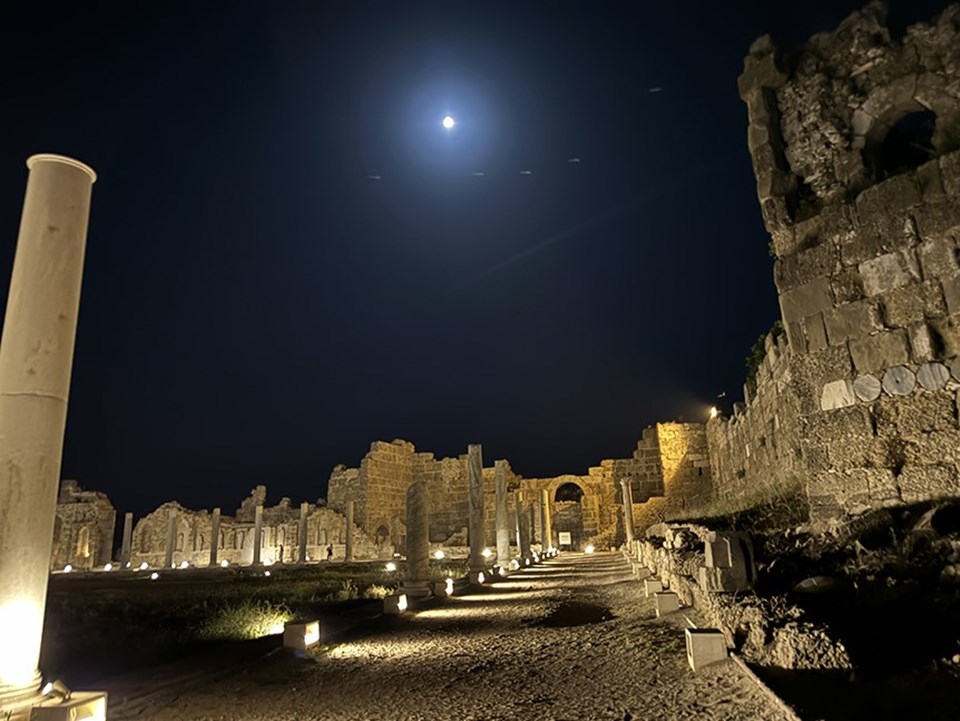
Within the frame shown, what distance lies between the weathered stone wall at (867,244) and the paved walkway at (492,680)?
3.00 m

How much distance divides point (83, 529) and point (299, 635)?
127 feet

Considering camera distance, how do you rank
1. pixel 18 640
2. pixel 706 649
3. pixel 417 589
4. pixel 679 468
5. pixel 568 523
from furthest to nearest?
pixel 568 523
pixel 679 468
pixel 417 589
pixel 706 649
pixel 18 640

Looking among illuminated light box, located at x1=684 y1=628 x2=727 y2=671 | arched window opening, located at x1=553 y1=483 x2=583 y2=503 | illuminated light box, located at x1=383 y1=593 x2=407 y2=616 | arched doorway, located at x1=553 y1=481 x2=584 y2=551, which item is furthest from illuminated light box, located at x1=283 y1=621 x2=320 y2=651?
arched window opening, located at x1=553 y1=483 x2=583 y2=503

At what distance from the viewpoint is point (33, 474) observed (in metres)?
4.30

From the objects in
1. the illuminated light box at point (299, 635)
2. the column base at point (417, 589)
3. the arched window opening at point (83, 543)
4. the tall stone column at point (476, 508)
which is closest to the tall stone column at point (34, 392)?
the illuminated light box at point (299, 635)

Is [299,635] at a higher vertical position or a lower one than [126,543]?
lower

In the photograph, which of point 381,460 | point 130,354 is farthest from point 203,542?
point 130,354

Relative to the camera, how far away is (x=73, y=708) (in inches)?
143

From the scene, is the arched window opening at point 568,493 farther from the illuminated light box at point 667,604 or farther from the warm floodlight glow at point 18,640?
the warm floodlight glow at point 18,640

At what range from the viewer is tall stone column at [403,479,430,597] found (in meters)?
12.5

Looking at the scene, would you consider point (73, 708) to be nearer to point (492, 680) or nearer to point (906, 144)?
point (492, 680)

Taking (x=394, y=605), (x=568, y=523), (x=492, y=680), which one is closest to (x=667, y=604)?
(x=492, y=680)

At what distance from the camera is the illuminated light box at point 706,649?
15.3 feet

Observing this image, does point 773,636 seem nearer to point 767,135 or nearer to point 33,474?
point 33,474
